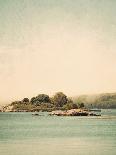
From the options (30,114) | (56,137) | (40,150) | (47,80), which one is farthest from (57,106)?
(40,150)

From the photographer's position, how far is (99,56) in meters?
10.0

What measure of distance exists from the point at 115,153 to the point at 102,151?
1.14ft

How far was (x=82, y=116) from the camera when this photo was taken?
74.5 feet

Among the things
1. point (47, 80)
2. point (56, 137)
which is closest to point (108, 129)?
point (56, 137)

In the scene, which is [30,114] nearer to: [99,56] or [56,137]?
[56,137]

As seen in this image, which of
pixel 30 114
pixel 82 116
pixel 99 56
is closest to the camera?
pixel 99 56

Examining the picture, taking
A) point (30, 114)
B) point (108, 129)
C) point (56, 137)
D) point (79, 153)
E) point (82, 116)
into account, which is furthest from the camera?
point (30, 114)

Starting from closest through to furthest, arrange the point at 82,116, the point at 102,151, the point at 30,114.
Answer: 1. the point at 102,151
2. the point at 82,116
3. the point at 30,114

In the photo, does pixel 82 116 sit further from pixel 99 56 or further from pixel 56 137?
pixel 99 56

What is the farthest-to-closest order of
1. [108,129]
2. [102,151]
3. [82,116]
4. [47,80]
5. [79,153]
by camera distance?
1. [82,116]
2. [108,129]
3. [47,80]
4. [102,151]
5. [79,153]

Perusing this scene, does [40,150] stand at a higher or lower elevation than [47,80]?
lower

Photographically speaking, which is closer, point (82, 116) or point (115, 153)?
point (115, 153)

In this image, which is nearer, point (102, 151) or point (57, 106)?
point (102, 151)

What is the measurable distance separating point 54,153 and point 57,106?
557 inches
